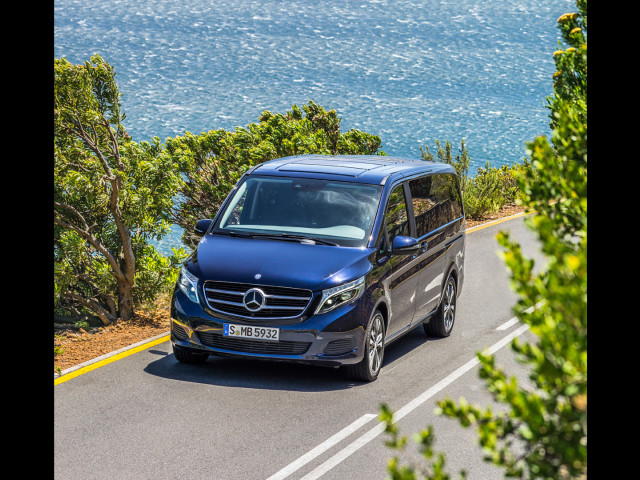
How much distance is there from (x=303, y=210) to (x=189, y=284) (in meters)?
1.48

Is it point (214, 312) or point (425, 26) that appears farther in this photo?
point (425, 26)

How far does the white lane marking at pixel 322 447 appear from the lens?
6333mm

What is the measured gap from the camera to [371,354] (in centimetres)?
872

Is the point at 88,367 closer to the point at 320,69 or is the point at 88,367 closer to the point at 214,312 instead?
the point at 214,312

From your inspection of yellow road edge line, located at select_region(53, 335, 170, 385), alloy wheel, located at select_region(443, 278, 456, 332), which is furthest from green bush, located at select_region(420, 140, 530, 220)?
yellow road edge line, located at select_region(53, 335, 170, 385)

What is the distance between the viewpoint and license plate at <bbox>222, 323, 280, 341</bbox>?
27.1 ft

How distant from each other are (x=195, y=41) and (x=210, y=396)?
99.5m

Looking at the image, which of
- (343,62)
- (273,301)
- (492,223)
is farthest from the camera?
(343,62)

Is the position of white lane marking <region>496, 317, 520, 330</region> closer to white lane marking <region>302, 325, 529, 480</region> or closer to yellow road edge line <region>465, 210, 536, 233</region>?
white lane marking <region>302, 325, 529, 480</region>

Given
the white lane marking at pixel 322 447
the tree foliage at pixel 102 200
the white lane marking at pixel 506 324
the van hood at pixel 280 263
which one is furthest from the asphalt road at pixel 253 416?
the tree foliage at pixel 102 200

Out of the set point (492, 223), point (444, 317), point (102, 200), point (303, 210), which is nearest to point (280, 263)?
point (303, 210)

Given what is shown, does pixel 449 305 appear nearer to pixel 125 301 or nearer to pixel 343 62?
pixel 125 301

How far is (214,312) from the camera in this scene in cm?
839
